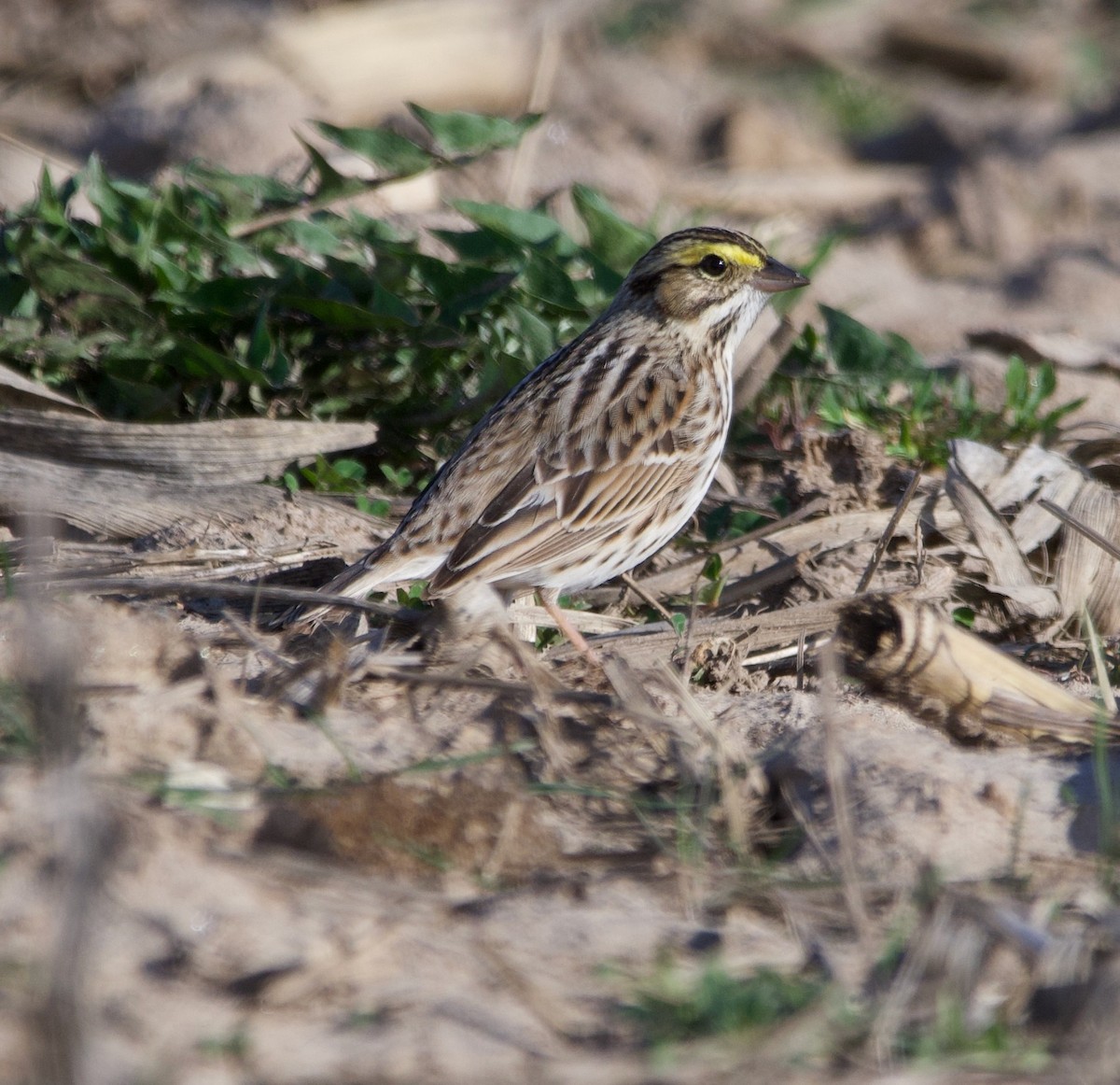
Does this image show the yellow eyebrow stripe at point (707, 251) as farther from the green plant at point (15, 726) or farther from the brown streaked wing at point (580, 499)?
the green plant at point (15, 726)

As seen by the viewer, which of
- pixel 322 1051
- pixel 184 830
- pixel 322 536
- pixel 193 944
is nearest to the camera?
pixel 322 1051

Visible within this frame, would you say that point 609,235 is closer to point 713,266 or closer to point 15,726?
point 713,266

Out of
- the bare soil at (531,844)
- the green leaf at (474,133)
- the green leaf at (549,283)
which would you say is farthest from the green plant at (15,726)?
the green leaf at (474,133)

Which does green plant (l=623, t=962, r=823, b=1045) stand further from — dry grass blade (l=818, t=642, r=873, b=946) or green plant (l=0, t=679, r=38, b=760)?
green plant (l=0, t=679, r=38, b=760)

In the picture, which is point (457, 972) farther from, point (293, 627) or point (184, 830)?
point (293, 627)

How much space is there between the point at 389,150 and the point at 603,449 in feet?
5.32

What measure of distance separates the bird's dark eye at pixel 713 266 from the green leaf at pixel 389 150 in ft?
3.56

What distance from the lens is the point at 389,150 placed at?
6016mm

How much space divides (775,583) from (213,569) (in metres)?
1.78

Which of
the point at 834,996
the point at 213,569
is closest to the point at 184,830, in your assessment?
the point at 834,996

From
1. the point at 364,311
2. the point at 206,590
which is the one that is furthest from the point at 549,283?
the point at 206,590

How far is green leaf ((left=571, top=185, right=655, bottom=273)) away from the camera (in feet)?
21.0

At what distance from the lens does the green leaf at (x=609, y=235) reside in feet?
21.0

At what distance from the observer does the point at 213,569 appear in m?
4.93
